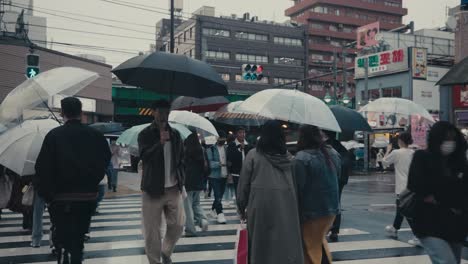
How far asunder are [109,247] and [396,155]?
16.4 feet

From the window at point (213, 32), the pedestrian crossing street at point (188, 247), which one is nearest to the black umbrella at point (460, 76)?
the pedestrian crossing street at point (188, 247)

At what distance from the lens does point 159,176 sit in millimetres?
5527

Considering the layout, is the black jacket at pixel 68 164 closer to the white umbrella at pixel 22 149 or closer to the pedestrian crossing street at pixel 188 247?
the white umbrella at pixel 22 149

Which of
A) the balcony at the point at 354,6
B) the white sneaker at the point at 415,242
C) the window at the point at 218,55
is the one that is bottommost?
the white sneaker at the point at 415,242

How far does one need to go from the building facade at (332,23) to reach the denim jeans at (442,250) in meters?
74.3

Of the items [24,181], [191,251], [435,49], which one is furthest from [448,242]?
[435,49]

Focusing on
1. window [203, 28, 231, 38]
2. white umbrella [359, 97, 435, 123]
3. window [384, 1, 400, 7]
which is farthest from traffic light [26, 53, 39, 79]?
window [384, 1, 400, 7]

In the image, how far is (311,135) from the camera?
17.0ft

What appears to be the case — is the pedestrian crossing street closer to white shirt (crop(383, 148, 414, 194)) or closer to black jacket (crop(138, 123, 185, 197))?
white shirt (crop(383, 148, 414, 194))

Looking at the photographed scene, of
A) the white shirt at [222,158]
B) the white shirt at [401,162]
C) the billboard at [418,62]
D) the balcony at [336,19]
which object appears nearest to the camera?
the white shirt at [401,162]

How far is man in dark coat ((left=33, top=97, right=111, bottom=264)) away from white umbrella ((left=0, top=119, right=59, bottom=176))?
1.99 meters

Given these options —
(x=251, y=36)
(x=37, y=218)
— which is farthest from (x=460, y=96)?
(x=251, y=36)

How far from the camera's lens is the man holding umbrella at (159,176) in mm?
5547

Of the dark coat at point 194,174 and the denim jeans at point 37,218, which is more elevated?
the dark coat at point 194,174
